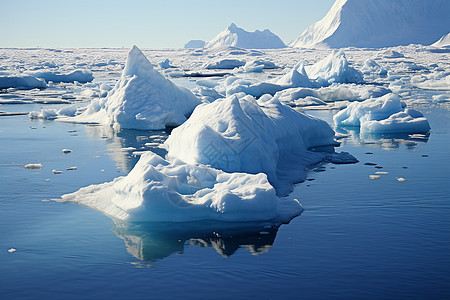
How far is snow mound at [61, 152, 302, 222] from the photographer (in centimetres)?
658

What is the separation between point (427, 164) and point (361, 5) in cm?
8500

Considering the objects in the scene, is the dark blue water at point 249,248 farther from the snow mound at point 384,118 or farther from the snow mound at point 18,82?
the snow mound at point 18,82

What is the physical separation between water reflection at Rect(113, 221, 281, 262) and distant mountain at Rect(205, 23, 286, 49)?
10318 centimetres

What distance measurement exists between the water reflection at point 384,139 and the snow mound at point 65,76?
890 inches

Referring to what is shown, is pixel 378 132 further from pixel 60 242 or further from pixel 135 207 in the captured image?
pixel 60 242

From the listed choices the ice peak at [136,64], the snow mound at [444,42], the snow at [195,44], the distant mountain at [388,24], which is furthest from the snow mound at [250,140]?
the snow at [195,44]

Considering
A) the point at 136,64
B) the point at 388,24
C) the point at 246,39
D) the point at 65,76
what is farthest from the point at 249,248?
the point at 246,39

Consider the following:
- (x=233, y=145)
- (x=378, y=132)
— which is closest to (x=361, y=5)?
(x=378, y=132)

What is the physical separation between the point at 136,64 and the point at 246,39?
9797cm

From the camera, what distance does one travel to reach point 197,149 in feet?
28.3

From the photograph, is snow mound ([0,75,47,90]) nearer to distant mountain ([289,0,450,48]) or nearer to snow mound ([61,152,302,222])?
snow mound ([61,152,302,222])

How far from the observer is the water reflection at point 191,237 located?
5801mm

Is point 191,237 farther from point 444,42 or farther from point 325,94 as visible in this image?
point 444,42

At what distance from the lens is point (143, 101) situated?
1484 centimetres
